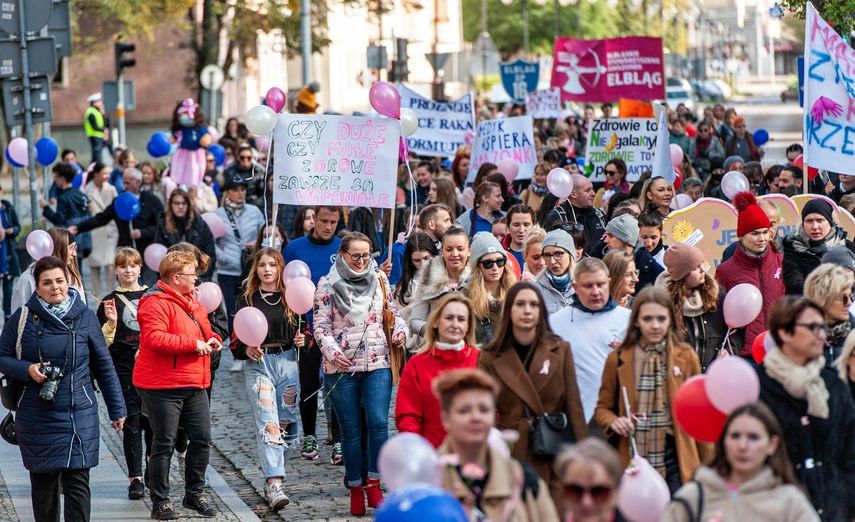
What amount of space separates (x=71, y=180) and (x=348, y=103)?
46.4 m

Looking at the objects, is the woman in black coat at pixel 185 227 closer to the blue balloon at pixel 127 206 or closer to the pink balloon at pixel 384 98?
the blue balloon at pixel 127 206

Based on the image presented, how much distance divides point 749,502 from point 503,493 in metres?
0.82

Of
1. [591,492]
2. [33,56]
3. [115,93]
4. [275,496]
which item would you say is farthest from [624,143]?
[115,93]

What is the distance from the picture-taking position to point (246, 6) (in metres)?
34.2

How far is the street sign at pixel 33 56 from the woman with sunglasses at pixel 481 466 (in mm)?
9657

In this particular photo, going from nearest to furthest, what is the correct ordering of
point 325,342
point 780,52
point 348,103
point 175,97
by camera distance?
point 325,342, point 175,97, point 348,103, point 780,52

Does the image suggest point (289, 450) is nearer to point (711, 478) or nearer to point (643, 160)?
point (711, 478)

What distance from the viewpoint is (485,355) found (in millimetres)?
5992

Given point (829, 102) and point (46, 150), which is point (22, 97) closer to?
point (46, 150)

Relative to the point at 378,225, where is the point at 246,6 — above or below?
above

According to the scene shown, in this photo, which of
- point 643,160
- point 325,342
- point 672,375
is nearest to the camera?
point 672,375

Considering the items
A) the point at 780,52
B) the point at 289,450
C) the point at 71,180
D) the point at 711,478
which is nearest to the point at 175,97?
the point at 71,180

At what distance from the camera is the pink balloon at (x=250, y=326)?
27.3ft

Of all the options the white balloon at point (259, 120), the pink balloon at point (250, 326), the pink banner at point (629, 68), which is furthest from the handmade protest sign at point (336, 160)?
the pink banner at point (629, 68)
